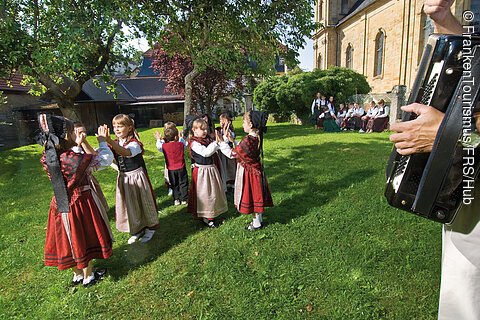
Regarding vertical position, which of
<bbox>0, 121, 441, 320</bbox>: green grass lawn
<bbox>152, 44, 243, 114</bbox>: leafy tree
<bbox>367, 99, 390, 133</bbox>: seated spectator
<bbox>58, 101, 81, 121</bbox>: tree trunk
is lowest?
<bbox>0, 121, 441, 320</bbox>: green grass lawn

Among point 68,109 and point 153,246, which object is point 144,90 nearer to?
point 68,109

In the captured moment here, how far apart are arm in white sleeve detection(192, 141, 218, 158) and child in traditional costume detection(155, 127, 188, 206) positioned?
1.28 metres

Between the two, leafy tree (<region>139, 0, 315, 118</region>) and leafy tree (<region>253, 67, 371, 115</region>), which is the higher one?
leafy tree (<region>139, 0, 315, 118</region>)

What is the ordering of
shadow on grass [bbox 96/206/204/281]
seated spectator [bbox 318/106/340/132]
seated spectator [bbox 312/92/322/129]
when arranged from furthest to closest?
seated spectator [bbox 312/92/322/129], seated spectator [bbox 318/106/340/132], shadow on grass [bbox 96/206/204/281]

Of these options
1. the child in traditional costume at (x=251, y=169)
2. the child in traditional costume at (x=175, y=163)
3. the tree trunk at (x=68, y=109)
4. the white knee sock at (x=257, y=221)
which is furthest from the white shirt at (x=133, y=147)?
the tree trunk at (x=68, y=109)

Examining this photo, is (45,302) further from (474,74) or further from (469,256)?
(474,74)

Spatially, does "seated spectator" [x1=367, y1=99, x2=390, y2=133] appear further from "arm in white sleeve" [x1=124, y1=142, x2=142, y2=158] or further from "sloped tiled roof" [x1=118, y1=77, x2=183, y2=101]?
"sloped tiled roof" [x1=118, y1=77, x2=183, y2=101]

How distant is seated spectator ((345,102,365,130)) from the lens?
1538 centimetres

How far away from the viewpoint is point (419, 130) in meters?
1.60

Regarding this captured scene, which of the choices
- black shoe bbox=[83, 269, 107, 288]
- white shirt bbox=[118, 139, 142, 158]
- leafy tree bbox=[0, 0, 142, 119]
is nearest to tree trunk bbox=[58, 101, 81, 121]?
leafy tree bbox=[0, 0, 142, 119]

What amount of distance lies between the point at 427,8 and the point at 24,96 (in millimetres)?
25778

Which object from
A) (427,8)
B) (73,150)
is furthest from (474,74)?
(73,150)

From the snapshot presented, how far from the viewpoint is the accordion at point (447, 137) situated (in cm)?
146

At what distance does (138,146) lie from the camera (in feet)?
14.0
